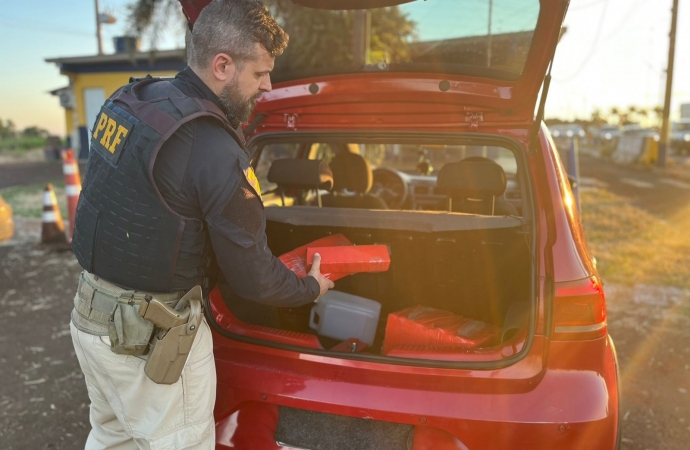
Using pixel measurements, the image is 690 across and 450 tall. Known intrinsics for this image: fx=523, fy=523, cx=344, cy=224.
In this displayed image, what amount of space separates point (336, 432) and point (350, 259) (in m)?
0.61

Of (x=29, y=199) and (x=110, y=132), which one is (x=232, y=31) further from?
(x=29, y=199)

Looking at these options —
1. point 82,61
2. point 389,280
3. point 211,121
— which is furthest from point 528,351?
point 82,61

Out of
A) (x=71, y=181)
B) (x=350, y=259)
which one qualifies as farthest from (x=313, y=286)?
(x=71, y=181)

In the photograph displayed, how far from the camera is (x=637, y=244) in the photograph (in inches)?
255

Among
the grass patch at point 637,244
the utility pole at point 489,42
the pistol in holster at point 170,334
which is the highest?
the utility pole at point 489,42

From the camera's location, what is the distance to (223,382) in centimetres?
192

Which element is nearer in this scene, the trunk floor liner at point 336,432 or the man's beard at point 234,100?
the man's beard at point 234,100

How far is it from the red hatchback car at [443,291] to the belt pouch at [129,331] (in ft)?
1.44

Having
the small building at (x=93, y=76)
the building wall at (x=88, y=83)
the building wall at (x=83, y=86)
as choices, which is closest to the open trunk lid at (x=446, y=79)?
the small building at (x=93, y=76)

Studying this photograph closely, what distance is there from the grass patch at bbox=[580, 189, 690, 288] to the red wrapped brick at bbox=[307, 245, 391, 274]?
3994mm

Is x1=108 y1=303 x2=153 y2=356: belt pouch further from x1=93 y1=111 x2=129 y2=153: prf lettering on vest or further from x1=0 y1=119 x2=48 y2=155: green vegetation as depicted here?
x1=0 y1=119 x2=48 y2=155: green vegetation

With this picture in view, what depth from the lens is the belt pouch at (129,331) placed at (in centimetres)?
157

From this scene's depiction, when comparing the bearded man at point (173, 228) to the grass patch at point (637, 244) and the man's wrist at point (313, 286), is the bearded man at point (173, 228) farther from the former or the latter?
the grass patch at point (637, 244)

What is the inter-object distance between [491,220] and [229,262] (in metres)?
1.20
